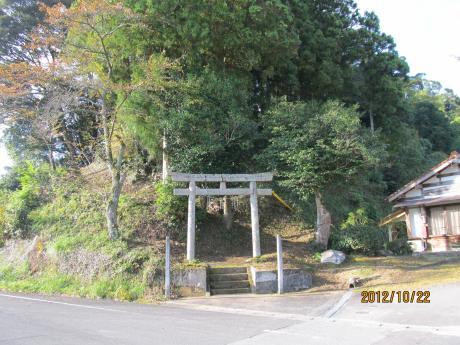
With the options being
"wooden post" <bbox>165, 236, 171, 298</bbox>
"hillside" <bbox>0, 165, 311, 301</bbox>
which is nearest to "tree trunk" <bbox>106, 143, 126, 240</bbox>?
"hillside" <bbox>0, 165, 311, 301</bbox>

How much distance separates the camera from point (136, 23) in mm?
14414

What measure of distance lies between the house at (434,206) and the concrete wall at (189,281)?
13721 millimetres

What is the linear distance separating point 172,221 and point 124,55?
22.7ft

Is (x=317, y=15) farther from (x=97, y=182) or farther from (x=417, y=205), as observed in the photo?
(x=97, y=182)

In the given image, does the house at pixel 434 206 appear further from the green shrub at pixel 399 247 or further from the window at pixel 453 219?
the green shrub at pixel 399 247

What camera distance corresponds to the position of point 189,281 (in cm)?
1200

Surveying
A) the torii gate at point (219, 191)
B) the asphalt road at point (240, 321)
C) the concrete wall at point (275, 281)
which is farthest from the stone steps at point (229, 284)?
the torii gate at point (219, 191)

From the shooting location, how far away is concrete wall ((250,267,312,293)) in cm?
1209

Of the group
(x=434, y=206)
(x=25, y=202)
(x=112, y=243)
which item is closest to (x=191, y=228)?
(x=112, y=243)

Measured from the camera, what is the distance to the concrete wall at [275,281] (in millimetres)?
12094

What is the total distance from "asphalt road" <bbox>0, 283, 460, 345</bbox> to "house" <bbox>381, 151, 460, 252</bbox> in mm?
10901

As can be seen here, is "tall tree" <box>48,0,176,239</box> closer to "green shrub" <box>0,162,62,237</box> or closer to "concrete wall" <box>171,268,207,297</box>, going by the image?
"concrete wall" <box>171,268,207,297</box>

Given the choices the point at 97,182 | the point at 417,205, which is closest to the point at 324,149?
the point at 417,205

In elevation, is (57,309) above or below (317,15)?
below
